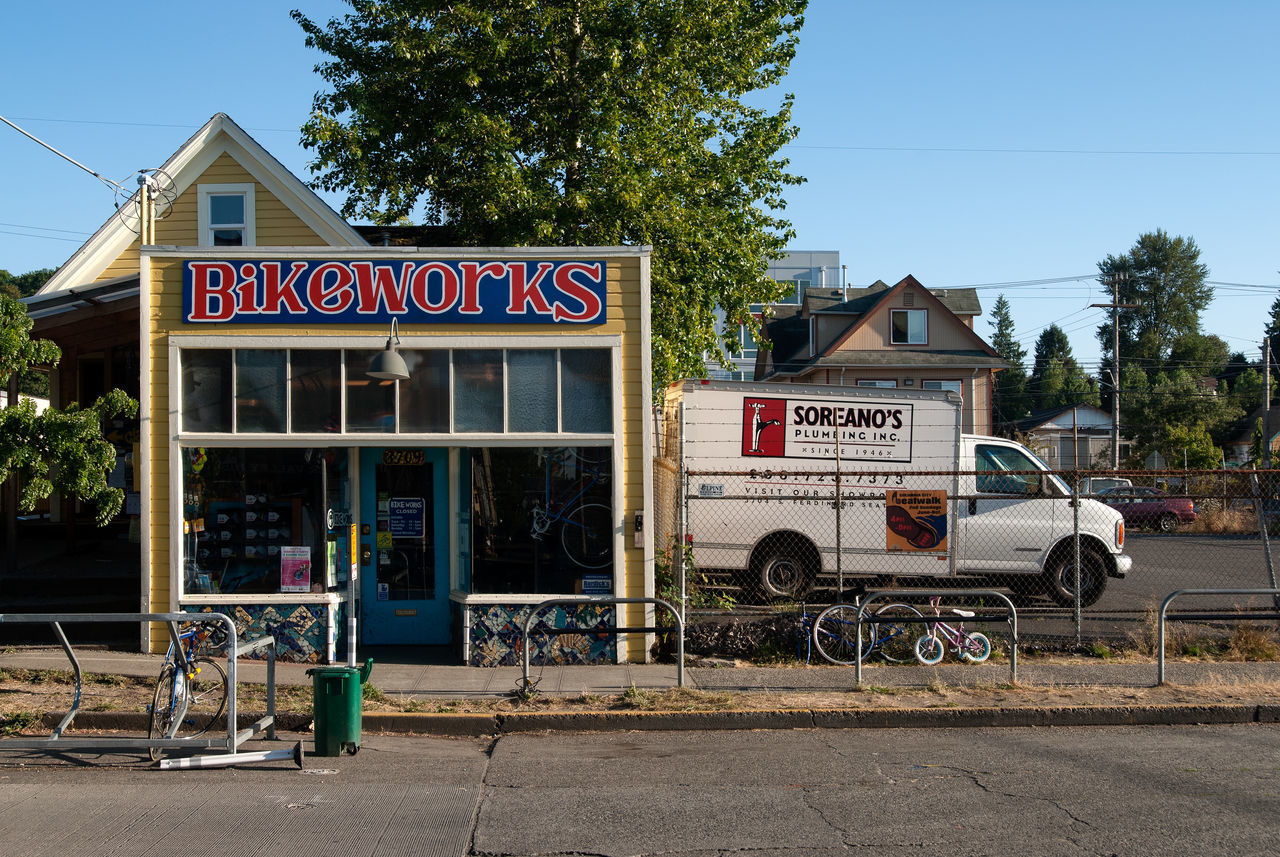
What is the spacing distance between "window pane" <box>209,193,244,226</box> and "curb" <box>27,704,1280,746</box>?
35.0ft

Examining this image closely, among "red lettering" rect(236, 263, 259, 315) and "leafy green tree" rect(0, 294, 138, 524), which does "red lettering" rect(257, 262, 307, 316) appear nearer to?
"red lettering" rect(236, 263, 259, 315)

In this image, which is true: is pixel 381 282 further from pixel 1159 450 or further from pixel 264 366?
pixel 1159 450

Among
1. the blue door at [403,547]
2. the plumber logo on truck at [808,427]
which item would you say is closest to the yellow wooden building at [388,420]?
the blue door at [403,547]

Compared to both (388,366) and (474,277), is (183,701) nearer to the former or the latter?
(388,366)

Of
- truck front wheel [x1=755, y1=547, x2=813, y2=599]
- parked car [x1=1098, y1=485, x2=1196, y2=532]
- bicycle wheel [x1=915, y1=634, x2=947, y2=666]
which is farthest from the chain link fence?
parked car [x1=1098, y1=485, x2=1196, y2=532]

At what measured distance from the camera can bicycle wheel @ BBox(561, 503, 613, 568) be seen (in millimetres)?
11000

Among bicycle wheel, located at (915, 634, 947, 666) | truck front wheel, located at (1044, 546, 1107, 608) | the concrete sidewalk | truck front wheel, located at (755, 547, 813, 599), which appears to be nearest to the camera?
the concrete sidewalk

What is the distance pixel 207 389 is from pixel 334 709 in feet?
15.6

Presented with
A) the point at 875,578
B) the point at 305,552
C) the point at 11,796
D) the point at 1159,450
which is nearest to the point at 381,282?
the point at 305,552

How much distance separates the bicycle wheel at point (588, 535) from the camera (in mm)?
11000

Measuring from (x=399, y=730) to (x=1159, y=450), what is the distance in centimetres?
4599

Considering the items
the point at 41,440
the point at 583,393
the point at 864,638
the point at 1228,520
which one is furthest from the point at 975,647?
the point at 1228,520

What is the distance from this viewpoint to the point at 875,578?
45.0 feet

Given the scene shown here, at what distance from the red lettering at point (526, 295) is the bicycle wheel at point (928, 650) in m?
5.35
